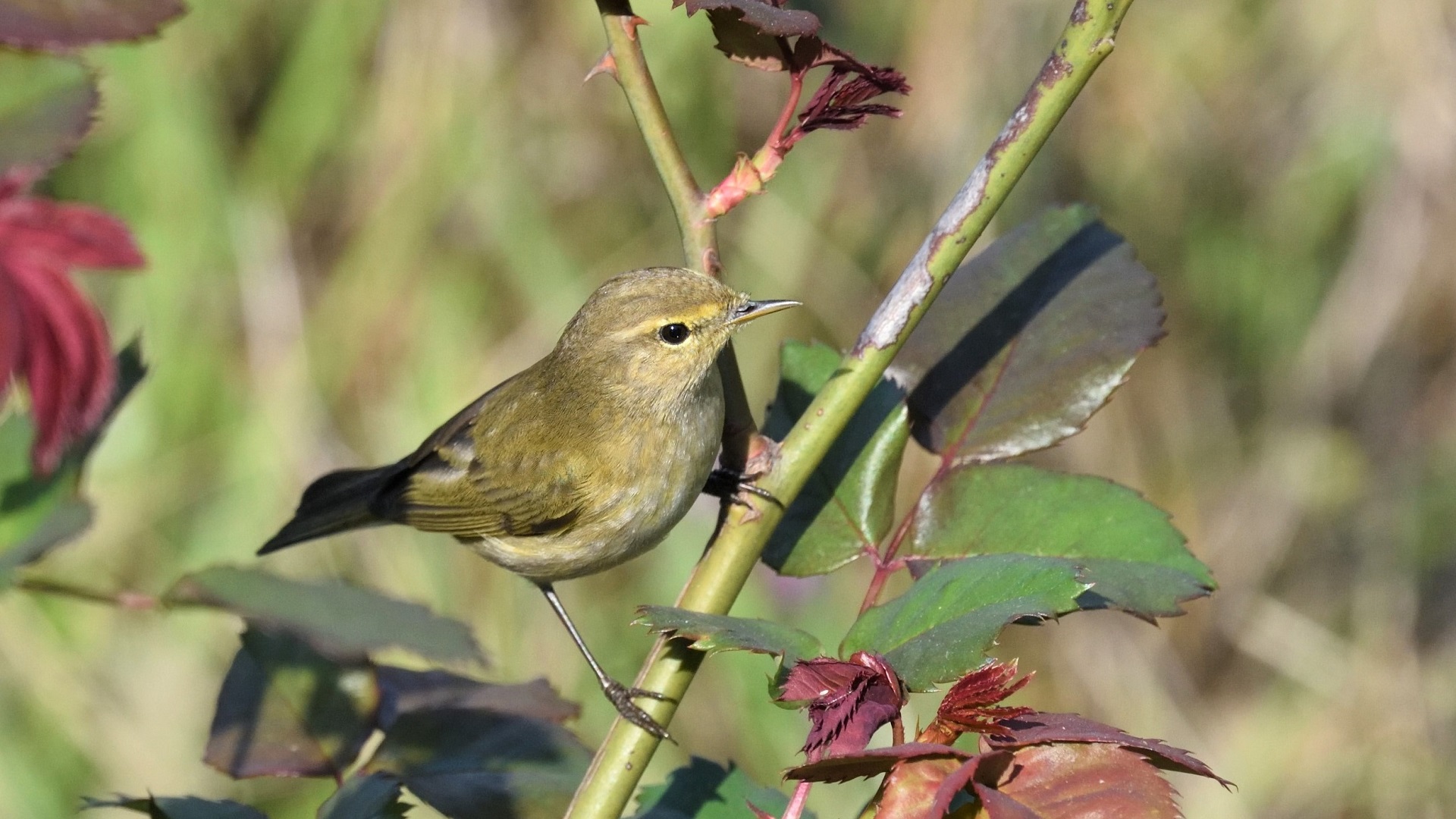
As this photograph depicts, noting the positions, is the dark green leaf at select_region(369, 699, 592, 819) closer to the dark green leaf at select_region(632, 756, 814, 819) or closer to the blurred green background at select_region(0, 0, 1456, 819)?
the dark green leaf at select_region(632, 756, 814, 819)

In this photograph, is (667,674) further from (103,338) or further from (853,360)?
(103,338)

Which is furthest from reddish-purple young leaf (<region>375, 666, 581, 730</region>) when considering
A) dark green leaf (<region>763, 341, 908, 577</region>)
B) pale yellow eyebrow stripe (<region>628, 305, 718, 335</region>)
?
pale yellow eyebrow stripe (<region>628, 305, 718, 335</region>)

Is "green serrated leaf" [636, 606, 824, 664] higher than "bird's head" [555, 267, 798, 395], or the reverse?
"bird's head" [555, 267, 798, 395]

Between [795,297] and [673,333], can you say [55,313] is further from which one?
[795,297]

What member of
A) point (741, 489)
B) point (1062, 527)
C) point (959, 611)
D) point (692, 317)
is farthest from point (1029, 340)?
point (692, 317)

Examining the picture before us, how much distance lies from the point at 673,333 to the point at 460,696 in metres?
1.18

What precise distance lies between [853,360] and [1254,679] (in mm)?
4020

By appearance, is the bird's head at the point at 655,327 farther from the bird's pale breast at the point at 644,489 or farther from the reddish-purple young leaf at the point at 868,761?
the reddish-purple young leaf at the point at 868,761

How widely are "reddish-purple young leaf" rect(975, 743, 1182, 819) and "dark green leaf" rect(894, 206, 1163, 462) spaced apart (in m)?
0.42

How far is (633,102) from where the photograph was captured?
1153 millimetres

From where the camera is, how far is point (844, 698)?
0.89 m

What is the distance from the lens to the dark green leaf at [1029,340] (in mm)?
1300

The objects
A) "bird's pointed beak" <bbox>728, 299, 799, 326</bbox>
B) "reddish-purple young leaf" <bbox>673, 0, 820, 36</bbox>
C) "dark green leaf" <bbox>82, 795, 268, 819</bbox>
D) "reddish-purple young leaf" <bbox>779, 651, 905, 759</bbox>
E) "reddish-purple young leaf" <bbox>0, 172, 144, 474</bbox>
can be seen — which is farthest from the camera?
"bird's pointed beak" <bbox>728, 299, 799, 326</bbox>

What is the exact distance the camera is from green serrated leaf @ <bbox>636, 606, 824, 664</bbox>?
0.94 m
